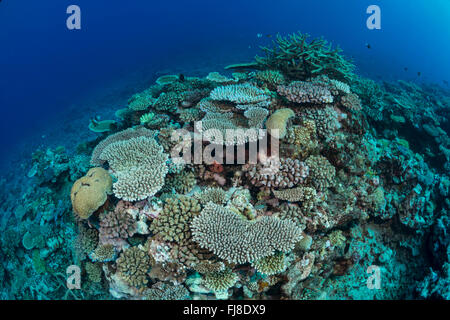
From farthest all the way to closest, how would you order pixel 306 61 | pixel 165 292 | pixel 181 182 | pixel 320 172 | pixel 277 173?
pixel 306 61
pixel 320 172
pixel 181 182
pixel 277 173
pixel 165 292

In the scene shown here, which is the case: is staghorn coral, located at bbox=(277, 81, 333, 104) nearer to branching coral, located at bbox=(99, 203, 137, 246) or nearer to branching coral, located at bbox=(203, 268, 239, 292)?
branching coral, located at bbox=(203, 268, 239, 292)

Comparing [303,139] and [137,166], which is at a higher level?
[303,139]

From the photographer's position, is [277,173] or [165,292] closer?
[165,292]

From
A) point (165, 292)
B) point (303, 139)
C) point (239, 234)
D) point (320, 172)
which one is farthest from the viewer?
point (303, 139)

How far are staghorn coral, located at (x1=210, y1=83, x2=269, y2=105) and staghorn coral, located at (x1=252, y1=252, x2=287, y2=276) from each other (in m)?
3.16

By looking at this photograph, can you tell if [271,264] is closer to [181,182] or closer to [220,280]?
[220,280]

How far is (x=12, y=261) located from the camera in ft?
22.9

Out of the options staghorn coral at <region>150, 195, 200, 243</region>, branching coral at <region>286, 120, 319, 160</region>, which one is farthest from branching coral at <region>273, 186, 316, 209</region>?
staghorn coral at <region>150, 195, 200, 243</region>

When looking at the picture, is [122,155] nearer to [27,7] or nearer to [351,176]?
[351,176]

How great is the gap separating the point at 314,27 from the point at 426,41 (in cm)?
3649

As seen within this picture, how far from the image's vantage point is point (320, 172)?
4.38 metres

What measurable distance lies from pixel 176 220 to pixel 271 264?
66.0 inches

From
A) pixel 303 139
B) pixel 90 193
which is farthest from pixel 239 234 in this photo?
pixel 90 193

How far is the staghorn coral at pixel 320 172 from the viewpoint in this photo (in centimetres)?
432
